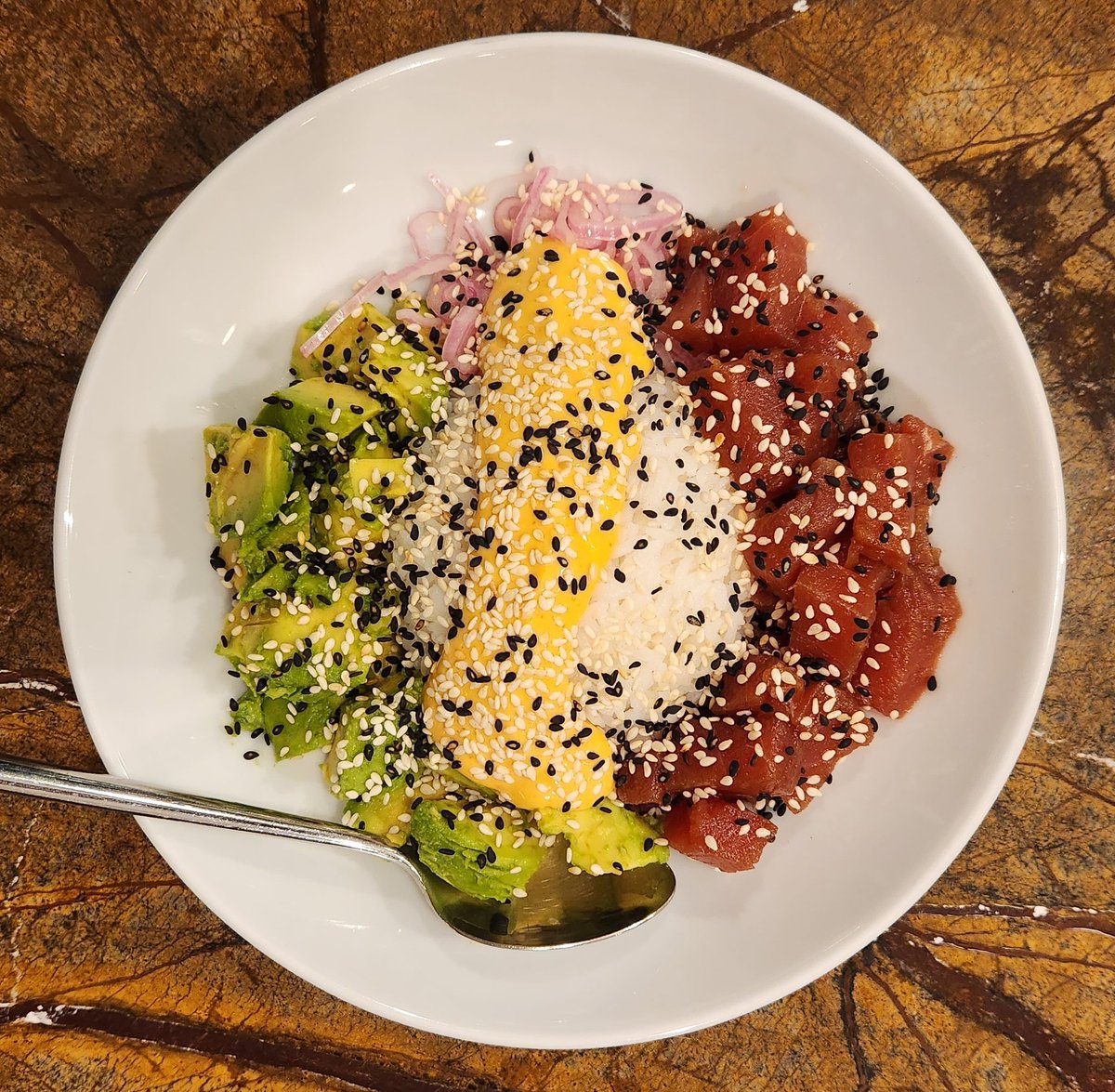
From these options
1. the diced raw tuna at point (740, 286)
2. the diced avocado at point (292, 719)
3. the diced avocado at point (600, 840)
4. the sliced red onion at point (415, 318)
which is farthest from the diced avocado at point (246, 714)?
the diced raw tuna at point (740, 286)

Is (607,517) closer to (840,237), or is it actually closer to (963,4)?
(840,237)

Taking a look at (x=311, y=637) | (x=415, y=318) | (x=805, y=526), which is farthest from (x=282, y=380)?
(x=805, y=526)

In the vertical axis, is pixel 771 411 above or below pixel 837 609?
above

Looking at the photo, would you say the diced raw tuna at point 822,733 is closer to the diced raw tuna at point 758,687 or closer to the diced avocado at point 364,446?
the diced raw tuna at point 758,687

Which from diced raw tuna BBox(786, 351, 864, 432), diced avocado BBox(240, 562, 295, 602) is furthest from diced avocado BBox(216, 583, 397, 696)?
diced raw tuna BBox(786, 351, 864, 432)

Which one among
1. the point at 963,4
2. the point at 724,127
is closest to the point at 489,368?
the point at 724,127

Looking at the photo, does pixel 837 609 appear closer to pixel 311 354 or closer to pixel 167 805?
pixel 311 354

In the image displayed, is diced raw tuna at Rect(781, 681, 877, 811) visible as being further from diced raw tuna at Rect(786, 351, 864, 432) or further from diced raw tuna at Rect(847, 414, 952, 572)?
diced raw tuna at Rect(786, 351, 864, 432)
